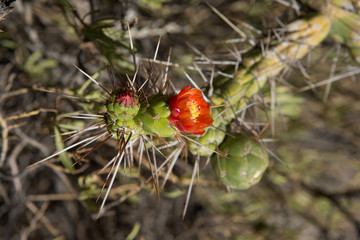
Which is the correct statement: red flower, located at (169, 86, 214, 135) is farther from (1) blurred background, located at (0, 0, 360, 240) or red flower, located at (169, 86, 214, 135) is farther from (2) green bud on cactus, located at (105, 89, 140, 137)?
(1) blurred background, located at (0, 0, 360, 240)

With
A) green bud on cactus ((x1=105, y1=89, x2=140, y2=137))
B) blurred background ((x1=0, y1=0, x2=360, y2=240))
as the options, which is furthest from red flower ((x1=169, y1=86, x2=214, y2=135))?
blurred background ((x1=0, y1=0, x2=360, y2=240))

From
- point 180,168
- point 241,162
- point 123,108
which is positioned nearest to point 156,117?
point 123,108

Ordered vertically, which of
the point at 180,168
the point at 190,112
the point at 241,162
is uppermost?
the point at 190,112

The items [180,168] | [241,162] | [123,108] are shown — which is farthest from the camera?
[180,168]

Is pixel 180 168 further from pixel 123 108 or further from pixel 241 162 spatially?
pixel 123 108

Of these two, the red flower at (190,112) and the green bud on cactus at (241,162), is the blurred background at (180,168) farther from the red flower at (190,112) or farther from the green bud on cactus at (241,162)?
the red flower at (190,112)

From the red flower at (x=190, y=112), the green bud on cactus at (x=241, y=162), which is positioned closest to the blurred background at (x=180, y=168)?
the green bud on cactus at (x=241, y=162)
